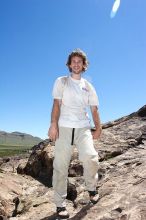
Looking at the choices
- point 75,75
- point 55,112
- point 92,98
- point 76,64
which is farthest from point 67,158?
point 76,64

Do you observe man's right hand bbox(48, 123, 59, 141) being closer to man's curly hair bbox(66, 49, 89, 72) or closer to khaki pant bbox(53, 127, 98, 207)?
khaki pant bbox(53, 127, 98, 207)

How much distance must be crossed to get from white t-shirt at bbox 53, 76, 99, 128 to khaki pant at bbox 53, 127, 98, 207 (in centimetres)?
22

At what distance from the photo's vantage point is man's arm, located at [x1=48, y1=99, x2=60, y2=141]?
26.8 ft

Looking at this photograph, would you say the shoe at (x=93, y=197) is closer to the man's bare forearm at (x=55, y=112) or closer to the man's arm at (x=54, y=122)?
the man's arm at (x=54, y=122)

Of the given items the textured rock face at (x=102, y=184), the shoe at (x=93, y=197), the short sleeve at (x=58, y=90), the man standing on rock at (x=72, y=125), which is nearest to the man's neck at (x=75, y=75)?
the man standing on rock at (x=72, y=125)

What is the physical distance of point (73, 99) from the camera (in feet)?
28.0

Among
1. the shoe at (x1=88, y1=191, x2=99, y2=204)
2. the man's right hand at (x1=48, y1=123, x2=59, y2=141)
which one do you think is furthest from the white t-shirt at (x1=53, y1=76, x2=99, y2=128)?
the shoe at (x1=88, y1=191, x2=99, y2=204)

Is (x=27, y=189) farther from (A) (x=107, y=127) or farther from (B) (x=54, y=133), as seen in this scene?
→ (A) (x=107, y=127)

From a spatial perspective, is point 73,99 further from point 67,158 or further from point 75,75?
point 67,158

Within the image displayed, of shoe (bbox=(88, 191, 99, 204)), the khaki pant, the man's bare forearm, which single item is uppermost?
the man's bare forearm

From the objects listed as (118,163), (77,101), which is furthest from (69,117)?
(118,163)

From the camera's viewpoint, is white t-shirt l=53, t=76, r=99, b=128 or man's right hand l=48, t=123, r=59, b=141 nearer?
man's right hand l=48, t=123, r=59, b=141

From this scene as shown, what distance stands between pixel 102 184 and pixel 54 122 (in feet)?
11.0

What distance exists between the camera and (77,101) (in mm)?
8562
